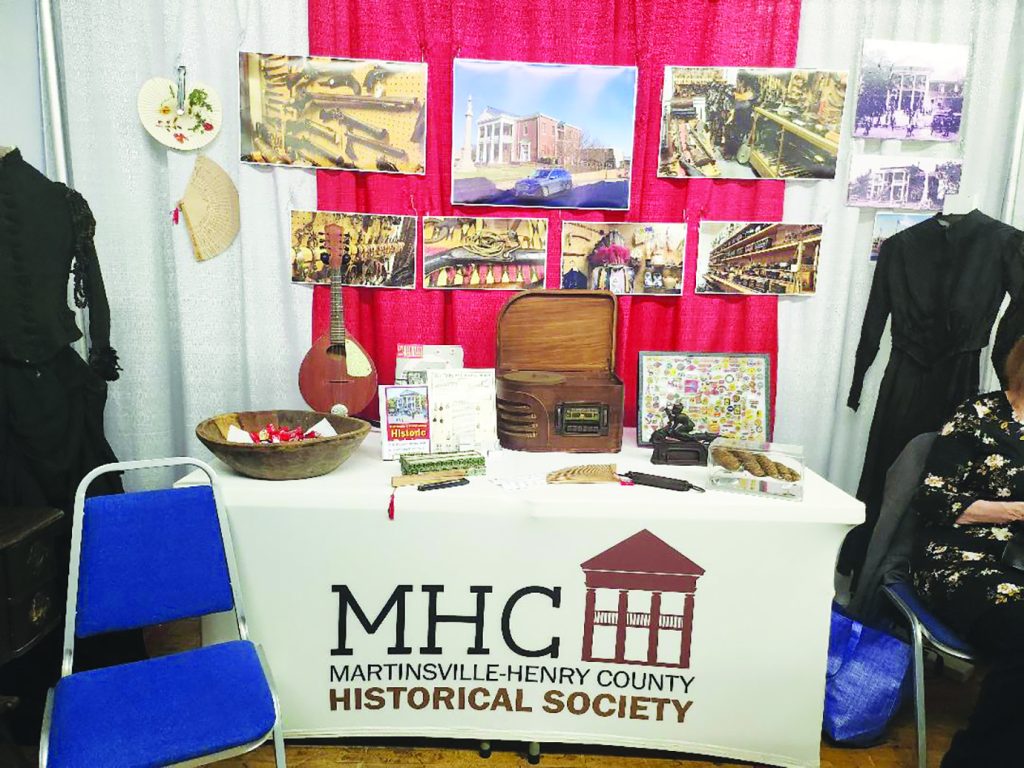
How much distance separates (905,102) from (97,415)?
270cm

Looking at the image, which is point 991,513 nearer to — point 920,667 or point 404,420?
point 920,667

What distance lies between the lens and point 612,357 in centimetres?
214

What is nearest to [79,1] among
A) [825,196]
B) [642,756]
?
[825,196]

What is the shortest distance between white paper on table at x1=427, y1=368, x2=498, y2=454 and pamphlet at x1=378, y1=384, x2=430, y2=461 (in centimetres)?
2

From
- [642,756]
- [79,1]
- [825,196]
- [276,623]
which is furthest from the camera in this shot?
[825,196]

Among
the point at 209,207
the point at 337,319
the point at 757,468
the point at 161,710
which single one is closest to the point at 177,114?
the point at 209,207

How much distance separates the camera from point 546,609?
1.68 meters

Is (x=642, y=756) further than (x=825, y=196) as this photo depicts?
No

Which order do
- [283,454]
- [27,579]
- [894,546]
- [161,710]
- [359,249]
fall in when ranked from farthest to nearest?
A: 1. [359,249]
2. [894,546]
3. [283,454]
4. [27,579]
5. [161,710]

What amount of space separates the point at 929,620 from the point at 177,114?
2.64m

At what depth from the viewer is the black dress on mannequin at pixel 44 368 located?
67.5 inches

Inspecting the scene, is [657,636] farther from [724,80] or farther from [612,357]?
[724,80]

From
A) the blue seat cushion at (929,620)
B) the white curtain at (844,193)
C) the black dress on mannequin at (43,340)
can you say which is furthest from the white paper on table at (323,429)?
A: the blue seat cushion at (929,620)

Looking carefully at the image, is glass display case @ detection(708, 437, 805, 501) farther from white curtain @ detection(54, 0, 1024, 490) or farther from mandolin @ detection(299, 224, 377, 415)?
mandolin @ detection(299, 224, 377, 415)
